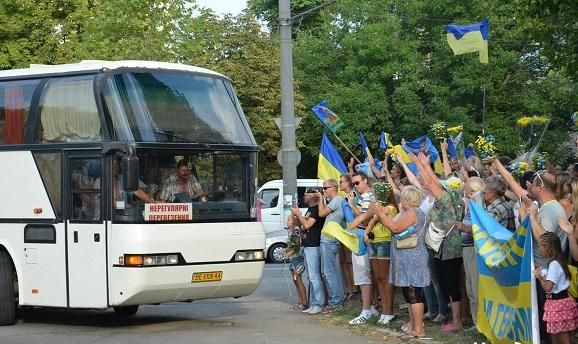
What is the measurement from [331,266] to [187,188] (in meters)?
2.95

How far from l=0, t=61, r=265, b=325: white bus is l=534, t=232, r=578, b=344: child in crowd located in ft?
17.0

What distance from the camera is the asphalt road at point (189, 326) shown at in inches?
529

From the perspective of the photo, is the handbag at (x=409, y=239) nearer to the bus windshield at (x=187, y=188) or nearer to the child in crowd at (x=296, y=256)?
the bus windshield at (x=187, y=188)

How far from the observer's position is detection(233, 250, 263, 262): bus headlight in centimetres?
1453

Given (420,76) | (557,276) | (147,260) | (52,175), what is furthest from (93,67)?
(420,76)

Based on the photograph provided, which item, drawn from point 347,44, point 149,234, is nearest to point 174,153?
point 149,234

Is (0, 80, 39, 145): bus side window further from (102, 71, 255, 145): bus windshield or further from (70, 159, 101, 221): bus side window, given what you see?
(102, 71, 255, 145): bus windshield

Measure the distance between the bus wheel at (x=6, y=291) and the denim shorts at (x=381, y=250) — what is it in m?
5.09

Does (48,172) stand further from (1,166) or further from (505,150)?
(505,150)

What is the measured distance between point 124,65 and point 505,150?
90.3 feet

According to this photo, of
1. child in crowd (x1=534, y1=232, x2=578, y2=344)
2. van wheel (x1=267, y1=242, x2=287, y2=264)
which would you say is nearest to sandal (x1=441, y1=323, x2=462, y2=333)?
child in crowd (x1=534, y1=232, x2=578, y2=344)

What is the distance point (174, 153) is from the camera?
14.2m

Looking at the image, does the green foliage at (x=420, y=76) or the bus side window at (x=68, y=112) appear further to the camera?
the green foliage at (x=420, y=76)

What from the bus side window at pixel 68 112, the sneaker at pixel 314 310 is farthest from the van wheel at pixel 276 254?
the bus side window at pixel 68 112
